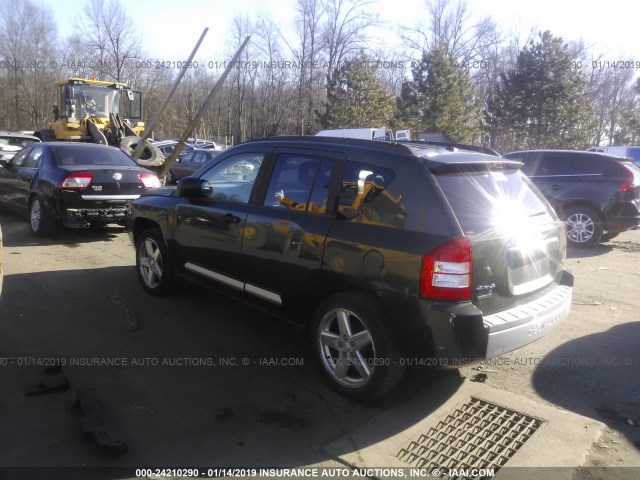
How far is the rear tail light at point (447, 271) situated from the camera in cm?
319

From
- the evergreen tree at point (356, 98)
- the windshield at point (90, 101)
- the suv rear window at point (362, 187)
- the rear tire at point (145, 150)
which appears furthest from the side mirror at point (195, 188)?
the evergreen tree at point (356, 98)

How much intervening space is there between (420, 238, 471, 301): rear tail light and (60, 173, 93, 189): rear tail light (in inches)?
263

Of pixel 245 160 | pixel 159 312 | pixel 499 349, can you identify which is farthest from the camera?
pixel 159 312

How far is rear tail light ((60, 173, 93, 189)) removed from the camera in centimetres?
813

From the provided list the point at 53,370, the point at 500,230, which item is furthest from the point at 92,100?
the point at 500,230

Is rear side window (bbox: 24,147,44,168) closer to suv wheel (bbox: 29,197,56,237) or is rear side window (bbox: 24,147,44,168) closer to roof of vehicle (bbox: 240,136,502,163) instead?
suv wheel (bbox: 29,197,56,237)

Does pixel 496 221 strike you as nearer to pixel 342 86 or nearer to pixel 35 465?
pixel 35 465

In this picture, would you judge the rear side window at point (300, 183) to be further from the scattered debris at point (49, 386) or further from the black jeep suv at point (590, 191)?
the black jeep suv at point (590, 191)

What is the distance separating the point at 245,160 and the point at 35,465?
2.87 metres

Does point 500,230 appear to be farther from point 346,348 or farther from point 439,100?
point 439,100

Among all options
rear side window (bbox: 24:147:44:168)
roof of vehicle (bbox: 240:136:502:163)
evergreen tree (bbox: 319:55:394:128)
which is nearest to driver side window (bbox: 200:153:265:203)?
roof of vehicle (bbox: 240:136:502:163)

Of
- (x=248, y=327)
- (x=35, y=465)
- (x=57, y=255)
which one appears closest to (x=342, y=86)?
(x=57, y=255)

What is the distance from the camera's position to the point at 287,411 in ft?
11.7

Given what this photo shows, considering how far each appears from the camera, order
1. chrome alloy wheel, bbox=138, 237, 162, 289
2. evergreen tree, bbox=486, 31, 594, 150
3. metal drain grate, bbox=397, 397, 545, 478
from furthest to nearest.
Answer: evergreen tree, bbox=486, 31, 594, 150 < chrome alloy wheel, bbox=138, 237, 162, 289 < metal drain grate, bbox=397, 397, 545, 478
